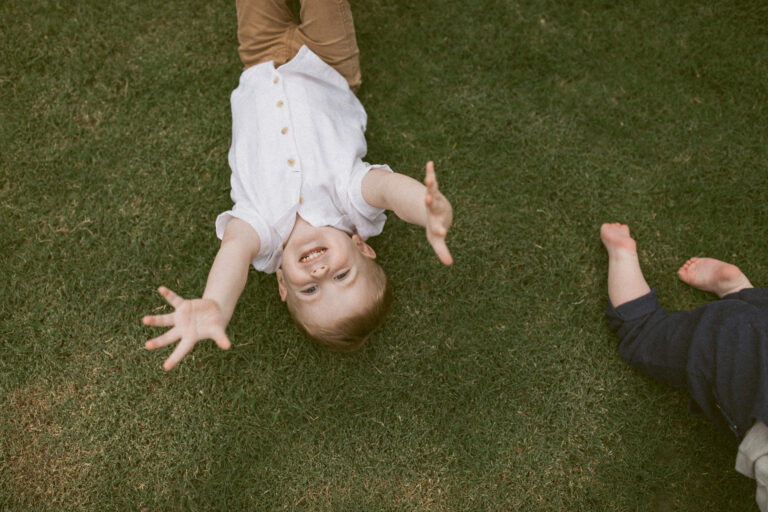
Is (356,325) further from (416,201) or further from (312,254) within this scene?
(416,201)

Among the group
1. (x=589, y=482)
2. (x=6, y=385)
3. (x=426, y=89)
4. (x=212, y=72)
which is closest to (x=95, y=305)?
(x=6, y=385)

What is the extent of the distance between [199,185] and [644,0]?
2770 millimetres

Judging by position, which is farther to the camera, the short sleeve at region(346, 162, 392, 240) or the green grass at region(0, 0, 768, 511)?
the green grass at region(0, 0, 768, 511)

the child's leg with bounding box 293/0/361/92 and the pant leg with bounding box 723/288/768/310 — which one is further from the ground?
the child's leg with bounding box 293/0/361/92

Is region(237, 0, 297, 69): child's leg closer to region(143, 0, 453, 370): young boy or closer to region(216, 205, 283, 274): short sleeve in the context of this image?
region(143, 0, 453, 370): young boy

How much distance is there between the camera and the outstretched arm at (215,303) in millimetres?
1590

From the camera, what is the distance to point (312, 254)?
2.14 m

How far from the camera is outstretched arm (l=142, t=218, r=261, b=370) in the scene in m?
1.59

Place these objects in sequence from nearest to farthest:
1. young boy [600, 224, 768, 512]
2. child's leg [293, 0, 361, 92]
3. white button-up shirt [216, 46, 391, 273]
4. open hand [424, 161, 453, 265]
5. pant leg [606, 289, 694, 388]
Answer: open hand [424, 161, 453, 265] → young boy [600, 224, 768, 512] → white button-up shirt [216, 46, 391, 273] → pant leg [606, 289, 694, 388] → child's leg [293, 0, 361, 92]

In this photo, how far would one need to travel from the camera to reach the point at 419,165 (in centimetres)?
273

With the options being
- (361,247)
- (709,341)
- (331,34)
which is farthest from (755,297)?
(331,34)

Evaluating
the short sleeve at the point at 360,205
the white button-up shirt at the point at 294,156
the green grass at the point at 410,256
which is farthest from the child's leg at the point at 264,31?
the short sleeve at the point at 360,205

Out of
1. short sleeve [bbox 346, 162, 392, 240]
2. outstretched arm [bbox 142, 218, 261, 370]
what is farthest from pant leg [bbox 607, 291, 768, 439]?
outstretched arm [bbox 142, 218, 261, 370]

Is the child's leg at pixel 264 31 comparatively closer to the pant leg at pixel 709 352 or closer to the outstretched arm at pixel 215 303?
the outstretched arm at pixel 215 303
